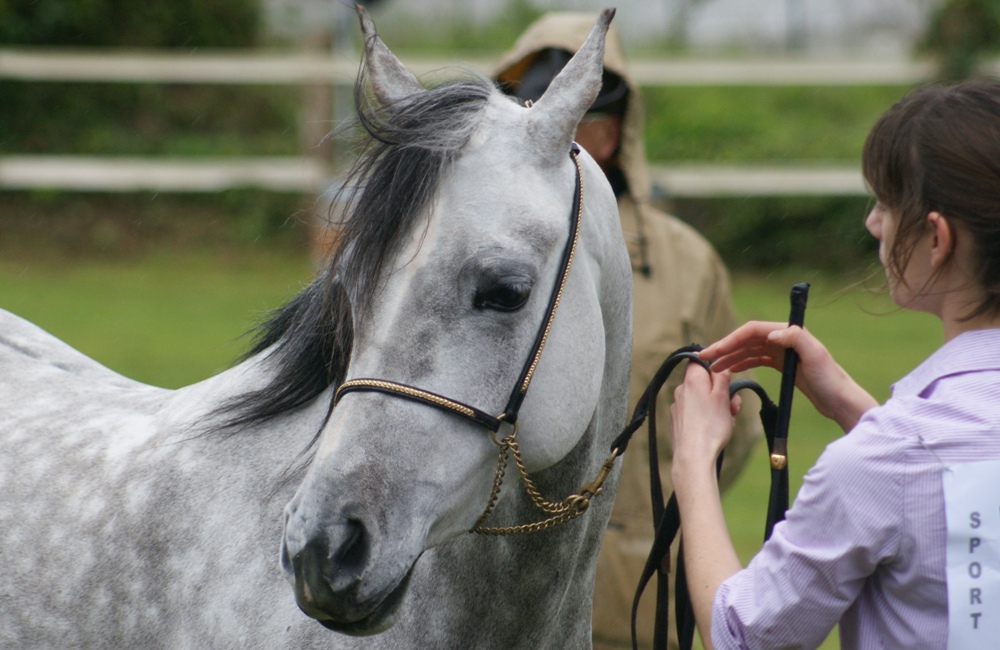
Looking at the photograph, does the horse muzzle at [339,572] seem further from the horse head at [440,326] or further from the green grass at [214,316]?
the green grass at [214,316]

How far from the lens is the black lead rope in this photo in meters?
1.86

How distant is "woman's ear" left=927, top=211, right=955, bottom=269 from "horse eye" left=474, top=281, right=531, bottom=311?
0.65m

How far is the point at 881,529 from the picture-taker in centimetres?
148

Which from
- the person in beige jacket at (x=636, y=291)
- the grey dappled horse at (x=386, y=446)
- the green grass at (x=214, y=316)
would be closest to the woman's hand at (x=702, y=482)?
the grey dappled horse at (x=386, y=446)

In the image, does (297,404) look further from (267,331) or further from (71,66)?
(71,66)

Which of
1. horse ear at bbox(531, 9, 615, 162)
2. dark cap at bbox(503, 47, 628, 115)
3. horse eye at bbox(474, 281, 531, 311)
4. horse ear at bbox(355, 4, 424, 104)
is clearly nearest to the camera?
horse eye at bbox(474, 281, 531, 311)

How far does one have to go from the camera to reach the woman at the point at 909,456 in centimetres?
147

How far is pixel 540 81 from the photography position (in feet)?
11.1

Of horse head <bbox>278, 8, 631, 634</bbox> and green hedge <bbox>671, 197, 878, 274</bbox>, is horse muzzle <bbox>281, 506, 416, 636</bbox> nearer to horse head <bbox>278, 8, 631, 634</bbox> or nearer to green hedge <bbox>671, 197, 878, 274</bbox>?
horse head <bbox>278, 8, 631, 634</bbox>

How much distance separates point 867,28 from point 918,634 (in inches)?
581

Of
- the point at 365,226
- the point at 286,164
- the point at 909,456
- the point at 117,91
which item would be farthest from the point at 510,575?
the point at 117,91

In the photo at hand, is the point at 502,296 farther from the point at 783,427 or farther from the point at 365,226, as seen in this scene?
the point at 783,427

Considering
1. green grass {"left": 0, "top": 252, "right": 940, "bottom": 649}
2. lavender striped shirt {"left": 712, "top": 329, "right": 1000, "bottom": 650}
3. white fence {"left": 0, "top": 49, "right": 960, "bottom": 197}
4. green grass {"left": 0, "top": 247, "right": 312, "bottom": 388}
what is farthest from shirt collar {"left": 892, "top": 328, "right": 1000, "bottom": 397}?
white fence {"left": 0, "top": 49, "right": 960, "bottom": 197}

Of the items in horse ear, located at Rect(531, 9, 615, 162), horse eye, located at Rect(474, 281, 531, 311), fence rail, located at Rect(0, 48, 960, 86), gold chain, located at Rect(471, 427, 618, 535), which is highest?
fence rail, located at Rect(0, 48, 960, 86)
